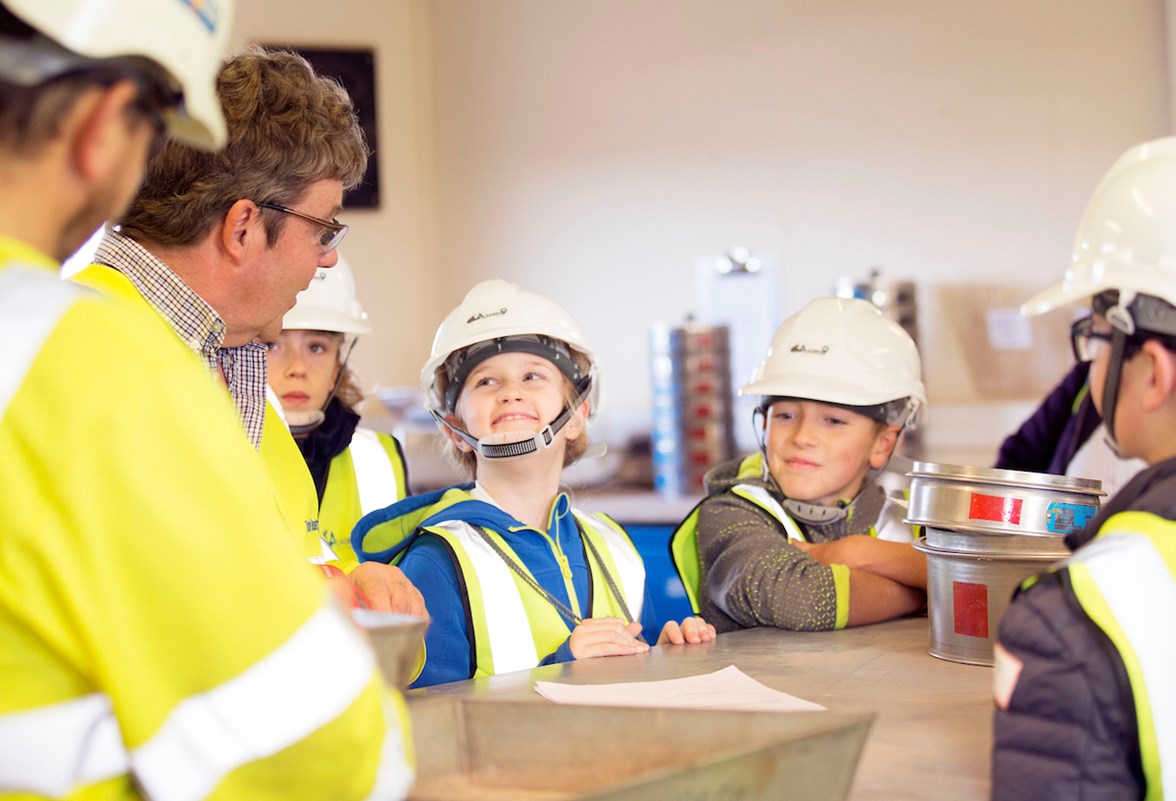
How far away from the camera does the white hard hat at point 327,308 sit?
3.21m

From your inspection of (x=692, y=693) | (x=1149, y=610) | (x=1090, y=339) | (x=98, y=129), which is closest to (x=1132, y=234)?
(x=1090, y=339)

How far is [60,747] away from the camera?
3.16 feet

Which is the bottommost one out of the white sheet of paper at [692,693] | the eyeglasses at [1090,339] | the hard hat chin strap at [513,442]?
the white sheet of paper at [692,693]

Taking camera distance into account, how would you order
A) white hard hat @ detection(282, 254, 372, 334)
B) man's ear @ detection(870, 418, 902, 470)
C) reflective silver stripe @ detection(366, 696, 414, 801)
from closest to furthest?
reflective silver stripe @ detection(366, 696, 414, 801), man's ear @ detection(870, 418, 902, 470), white hard hat @ detection(282, 254, 372, 334)

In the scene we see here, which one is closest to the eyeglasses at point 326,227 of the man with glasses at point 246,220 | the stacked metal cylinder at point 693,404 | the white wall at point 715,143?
the man with glasses at point 246,220

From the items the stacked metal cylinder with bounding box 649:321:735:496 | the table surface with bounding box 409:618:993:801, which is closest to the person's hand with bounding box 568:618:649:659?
the table surface with bounding box 409:618:993:801

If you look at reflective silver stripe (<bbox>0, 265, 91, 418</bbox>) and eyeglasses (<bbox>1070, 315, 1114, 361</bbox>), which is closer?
reflective silver stripe (<bbox>0, 265, 91, 418</bbox>)

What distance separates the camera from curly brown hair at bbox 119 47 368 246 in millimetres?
1941

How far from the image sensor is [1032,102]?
5.58 meters

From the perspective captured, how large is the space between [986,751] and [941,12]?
16.3ft

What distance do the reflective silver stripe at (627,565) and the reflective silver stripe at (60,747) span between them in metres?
1.61

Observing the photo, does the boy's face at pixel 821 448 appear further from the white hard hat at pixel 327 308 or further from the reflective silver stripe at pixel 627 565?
the white hard hat at pixel 327 308

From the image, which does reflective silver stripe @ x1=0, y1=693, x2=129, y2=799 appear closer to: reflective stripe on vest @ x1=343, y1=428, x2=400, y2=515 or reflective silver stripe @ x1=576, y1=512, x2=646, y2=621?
reflective silver stripe @ x1=576, y1=512, x2=646, y2=621

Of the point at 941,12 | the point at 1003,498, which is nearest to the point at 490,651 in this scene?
the point at 1003,498
